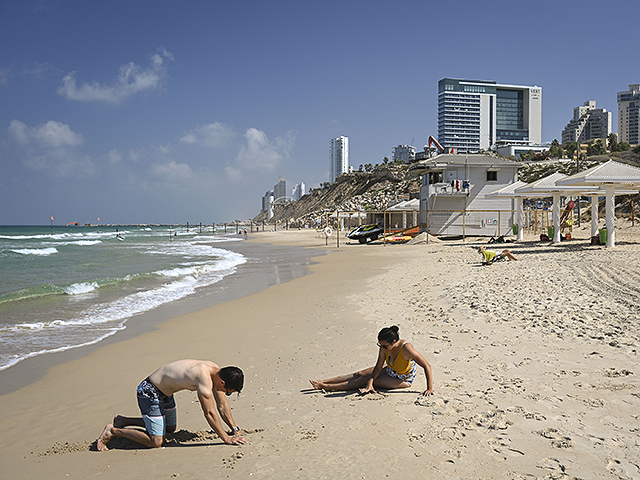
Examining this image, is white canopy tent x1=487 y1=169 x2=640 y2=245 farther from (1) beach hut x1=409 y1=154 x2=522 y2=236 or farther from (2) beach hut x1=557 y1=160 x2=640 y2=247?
(1) beach hut x1=409 y1=154 x2=522 y2=236

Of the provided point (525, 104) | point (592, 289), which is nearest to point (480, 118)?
point (525, 104)

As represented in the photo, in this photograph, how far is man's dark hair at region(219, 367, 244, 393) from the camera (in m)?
3.75

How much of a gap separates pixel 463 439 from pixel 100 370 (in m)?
5.08

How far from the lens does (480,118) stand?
170875mm

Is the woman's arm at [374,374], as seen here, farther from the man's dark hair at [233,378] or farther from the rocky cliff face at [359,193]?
A: the rocky cliff face at [359,193]

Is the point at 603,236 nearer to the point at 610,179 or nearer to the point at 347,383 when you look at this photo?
the point at 610,179

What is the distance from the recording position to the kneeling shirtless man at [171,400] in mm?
3832

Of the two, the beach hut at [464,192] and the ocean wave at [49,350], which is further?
the beach hut at [464,192]

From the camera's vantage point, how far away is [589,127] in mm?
165375

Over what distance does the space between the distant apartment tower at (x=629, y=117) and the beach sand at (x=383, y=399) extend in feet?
606

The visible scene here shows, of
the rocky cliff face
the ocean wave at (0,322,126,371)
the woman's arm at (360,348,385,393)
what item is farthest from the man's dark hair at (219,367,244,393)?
the rocky cliff face

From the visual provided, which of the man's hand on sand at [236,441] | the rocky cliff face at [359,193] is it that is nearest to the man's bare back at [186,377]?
the man's hand on sand at [236,441]

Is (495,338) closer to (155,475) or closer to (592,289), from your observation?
(592,289)

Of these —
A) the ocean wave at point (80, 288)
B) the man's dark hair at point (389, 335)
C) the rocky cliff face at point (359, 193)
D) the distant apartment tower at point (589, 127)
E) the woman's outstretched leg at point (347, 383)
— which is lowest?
the ocean wave at point (80, 288)
